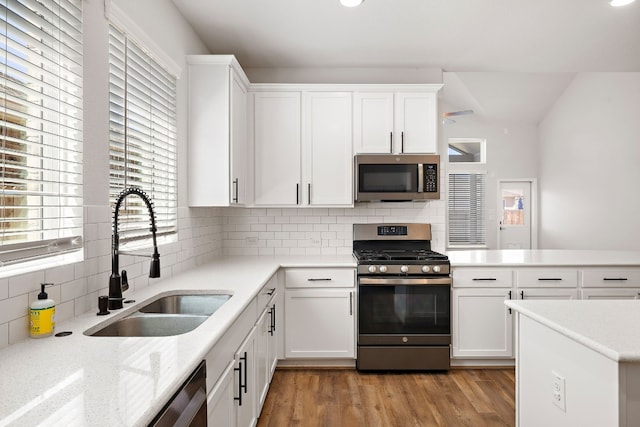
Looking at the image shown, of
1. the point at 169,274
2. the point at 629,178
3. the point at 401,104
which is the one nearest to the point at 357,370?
the point at 169,274

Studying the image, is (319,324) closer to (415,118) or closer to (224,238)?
(224,238)

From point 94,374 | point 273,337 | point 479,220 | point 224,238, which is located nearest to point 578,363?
point 94,374

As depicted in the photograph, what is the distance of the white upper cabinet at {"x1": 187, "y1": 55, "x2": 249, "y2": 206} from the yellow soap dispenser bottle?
61.4 inches

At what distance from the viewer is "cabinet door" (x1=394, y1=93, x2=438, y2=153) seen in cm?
348

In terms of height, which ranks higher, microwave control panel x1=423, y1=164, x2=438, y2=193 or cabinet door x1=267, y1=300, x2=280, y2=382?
microwave control panel x1=423, y1=164, x2=438, y2=193

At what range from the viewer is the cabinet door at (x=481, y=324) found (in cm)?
324

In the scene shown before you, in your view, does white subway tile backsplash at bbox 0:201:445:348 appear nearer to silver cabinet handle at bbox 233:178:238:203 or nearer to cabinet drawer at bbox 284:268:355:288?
silver cabinet handle at bbox 233:178:238:203

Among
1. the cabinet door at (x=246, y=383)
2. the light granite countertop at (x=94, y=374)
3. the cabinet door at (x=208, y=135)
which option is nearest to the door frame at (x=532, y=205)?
the cabinet door at (x=208, y=135)

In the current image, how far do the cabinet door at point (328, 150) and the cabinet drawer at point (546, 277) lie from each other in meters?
1.50

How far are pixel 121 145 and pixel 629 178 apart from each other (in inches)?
181

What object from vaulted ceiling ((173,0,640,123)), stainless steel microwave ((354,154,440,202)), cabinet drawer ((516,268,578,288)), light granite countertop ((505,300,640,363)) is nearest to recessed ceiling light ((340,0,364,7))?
vaulted ceiling ((173,0,640,123))

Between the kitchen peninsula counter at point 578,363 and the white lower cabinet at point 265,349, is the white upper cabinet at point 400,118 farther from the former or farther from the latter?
the kitchen peninsula counter at point 578,363

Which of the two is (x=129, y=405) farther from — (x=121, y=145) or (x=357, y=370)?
(x=357, y=370)

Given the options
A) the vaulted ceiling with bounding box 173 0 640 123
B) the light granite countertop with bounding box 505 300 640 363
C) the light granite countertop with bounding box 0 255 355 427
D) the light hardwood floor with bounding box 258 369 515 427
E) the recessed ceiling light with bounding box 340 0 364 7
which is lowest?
the light hardwood floor with bounding box 258 369 515 427
